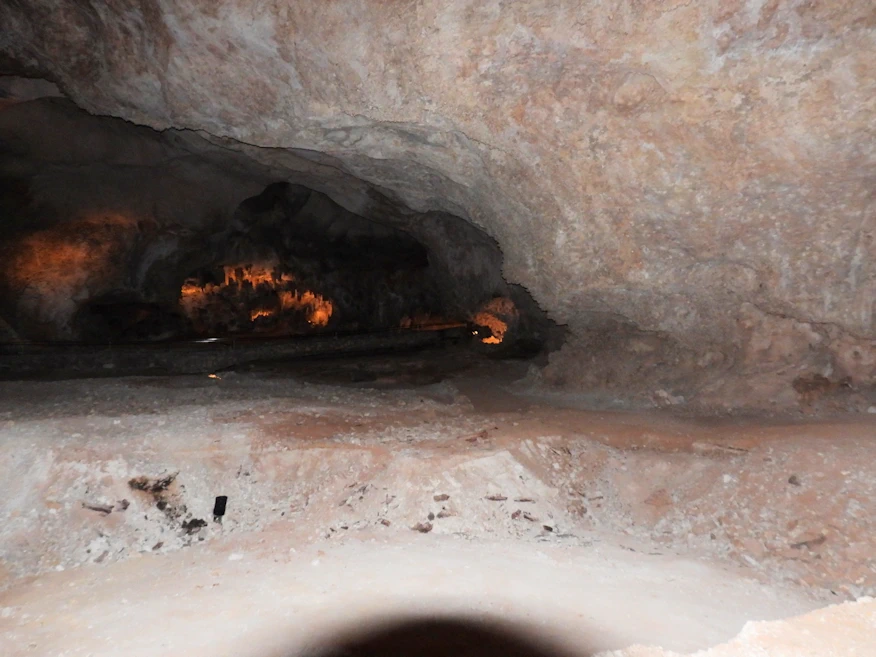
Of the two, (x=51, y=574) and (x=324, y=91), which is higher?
(x=324, y=91)

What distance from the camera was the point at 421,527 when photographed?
5.49m

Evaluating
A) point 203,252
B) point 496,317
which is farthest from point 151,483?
point 496,317

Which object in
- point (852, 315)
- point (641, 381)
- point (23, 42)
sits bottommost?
point (641, 381)

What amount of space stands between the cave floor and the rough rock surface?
1.61 meters

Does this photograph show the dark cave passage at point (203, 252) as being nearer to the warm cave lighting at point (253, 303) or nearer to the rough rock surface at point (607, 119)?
the warm cave lighting at point (253, 303)

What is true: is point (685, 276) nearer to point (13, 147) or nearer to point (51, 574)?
point (51, 574)

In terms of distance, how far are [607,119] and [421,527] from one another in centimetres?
478

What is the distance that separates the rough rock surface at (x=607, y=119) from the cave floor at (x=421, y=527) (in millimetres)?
1615

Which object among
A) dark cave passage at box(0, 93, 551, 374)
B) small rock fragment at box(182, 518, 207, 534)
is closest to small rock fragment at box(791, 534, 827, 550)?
small rock fragment at box(182, 518, 207, 534)

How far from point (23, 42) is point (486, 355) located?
10337 mm

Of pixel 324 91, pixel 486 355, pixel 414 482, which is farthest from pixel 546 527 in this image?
pixel 486 355

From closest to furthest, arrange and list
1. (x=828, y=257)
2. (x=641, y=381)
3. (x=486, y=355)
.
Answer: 1. (x=828, y=257)
2. (x=641, y=381)
3. (x=486, y=355)

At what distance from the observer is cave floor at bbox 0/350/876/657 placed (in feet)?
12.8

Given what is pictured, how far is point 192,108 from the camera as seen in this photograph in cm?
841
